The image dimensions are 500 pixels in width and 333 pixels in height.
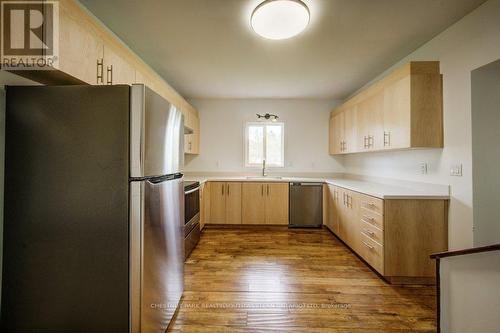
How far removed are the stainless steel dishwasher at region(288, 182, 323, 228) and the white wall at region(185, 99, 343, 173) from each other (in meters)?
0.71

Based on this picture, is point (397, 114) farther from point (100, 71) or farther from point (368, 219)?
point (100, 71)

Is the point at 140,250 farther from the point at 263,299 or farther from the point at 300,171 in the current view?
the point at 300,171

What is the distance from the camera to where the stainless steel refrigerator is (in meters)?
1.26

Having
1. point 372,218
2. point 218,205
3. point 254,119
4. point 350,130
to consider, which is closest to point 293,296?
point 372,218

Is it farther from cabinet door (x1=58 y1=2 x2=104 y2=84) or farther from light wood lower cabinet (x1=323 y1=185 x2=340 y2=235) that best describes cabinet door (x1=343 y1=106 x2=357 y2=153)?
cabinet door (x1=58 y1=2 x2=104 y2=84)

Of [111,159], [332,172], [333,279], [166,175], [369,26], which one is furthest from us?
[332,172]

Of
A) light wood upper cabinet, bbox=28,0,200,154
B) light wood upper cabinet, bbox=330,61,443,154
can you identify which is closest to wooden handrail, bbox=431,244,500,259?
light wood upper cabinet, bbox=330,61,443,154

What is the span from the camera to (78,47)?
1.45 metres

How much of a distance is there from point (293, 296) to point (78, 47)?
8.15 feet

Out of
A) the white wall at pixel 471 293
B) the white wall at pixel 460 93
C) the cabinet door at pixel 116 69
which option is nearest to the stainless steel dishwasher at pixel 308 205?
the white wall at pixel 460 93

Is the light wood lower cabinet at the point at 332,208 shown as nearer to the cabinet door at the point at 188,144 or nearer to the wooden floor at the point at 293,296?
the wooden floor at the point at 293,296

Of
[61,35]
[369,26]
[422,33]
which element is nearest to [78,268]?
[61,35]

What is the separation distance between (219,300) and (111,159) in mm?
1485

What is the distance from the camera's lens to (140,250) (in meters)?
1.27
